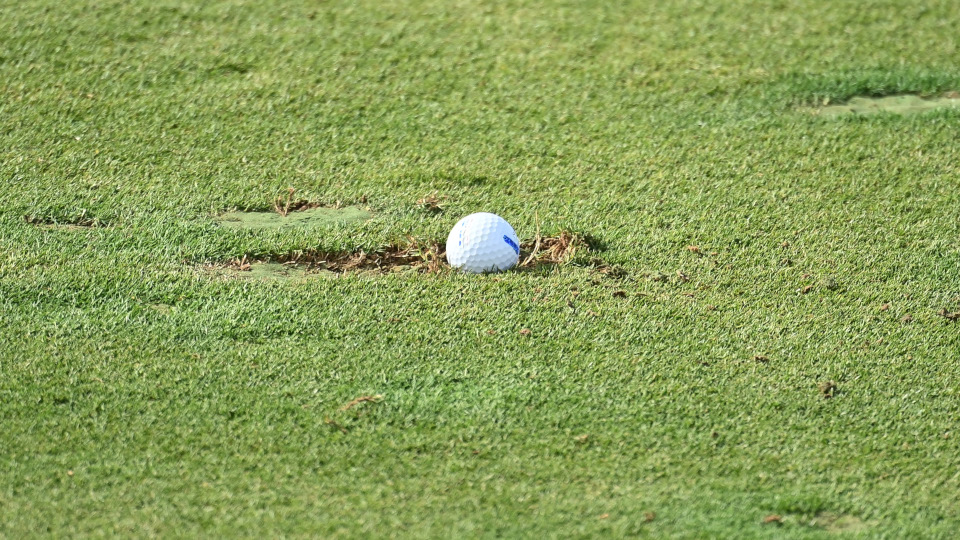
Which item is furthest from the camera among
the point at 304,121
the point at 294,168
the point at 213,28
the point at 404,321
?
the point at 213,28

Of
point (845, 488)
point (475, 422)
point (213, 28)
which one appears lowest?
point (845, 488)

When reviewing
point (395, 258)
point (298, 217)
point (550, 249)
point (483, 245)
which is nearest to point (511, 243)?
point (483, 245)

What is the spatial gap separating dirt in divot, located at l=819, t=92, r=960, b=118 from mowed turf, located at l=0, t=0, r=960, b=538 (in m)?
0.08

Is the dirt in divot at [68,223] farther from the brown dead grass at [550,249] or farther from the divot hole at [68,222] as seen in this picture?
the brown dead grass at [550,249]

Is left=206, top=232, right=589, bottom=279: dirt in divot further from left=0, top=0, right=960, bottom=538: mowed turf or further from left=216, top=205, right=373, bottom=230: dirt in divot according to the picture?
left=216, top=205, right=373, bottom=230: dirt in divot

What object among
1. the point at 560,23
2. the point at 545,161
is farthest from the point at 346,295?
the point at 560,23

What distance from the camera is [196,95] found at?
5418 mm

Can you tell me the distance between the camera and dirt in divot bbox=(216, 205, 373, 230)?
176 inches

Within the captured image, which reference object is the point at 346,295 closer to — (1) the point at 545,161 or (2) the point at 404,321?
(2) the point at 404,321

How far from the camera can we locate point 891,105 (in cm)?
568

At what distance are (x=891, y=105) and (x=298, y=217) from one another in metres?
3.36

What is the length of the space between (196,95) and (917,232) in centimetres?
362

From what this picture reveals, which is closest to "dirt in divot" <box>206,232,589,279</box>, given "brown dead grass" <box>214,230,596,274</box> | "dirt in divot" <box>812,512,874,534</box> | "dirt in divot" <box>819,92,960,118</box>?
"brown dead grass" <box>214,230,596,274</box>

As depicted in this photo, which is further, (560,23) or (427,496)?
(560,23)
